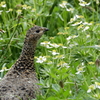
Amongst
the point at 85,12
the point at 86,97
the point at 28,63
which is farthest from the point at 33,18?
the point at 86,97

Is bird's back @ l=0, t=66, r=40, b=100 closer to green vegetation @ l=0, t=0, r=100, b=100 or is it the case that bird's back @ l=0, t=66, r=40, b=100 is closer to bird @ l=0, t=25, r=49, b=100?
bird @ l=0, t=25, r=49, b=100

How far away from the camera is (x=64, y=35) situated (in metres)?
6.77

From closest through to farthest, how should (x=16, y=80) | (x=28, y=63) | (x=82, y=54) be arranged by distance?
(x=16, y=80)
(x=28, y=63)
(x=82, y=54)

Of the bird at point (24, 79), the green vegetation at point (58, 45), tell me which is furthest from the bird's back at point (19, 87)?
the green vegetation at point (58, 45)

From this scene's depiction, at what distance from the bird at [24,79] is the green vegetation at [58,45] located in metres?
0.13

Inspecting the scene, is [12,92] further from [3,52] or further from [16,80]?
[3,52]

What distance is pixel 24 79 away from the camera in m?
5.04

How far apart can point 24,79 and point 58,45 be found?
899 mm

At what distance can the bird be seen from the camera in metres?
4.61

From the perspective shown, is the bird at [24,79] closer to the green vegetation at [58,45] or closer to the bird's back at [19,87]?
the bird's back at [19,87]

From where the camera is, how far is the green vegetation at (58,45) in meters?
4.56

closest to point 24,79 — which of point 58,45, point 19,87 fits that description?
point 19,87

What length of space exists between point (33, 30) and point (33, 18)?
1978 mm

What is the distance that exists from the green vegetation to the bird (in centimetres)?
13
